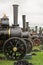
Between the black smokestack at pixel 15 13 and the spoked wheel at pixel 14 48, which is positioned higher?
the black smokestack at pixel 15 13

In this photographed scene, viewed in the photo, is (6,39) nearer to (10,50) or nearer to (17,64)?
(10,50)

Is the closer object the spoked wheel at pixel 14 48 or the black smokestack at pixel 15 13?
the spoked wheel at pixel 14 48

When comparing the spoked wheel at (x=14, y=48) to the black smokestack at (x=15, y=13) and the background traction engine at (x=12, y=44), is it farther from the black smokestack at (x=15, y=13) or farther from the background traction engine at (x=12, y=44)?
the black smokestack at (x=15, y=13)

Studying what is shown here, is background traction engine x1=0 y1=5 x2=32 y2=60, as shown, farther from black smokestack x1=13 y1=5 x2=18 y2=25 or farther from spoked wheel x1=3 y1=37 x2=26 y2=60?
black smokestack x1=13 y1=5 x2=18 y2=25

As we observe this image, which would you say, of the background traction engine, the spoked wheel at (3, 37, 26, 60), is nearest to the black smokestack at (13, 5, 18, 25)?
the background traction engine

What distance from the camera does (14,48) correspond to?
959 cm

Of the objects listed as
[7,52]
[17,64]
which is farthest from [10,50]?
[17,64]

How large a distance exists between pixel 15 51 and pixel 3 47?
0.48 metres

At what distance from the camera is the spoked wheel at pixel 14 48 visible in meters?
9.62

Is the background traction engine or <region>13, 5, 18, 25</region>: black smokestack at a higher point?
<region>13, 5, 18, 25</region>: black smokestack

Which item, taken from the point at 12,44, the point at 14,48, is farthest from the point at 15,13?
the point at 14,48

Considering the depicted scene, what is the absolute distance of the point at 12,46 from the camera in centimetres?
962

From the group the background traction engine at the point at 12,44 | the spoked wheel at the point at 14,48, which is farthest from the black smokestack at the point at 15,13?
the spoked wheel at the point at 14,48

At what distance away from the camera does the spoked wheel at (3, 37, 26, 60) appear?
9.62 meters
